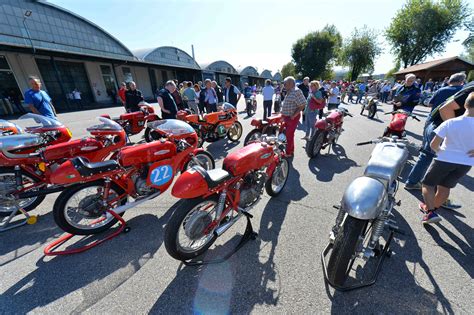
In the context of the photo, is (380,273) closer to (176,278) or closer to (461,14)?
(176,278)

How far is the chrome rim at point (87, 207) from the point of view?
2.34m

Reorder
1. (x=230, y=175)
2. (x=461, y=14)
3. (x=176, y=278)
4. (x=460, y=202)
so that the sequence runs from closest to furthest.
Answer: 1. (x=176, y=278)
2. (x=230, y=175)
3. (x=460, y=202)
4. (x=461, y=14)

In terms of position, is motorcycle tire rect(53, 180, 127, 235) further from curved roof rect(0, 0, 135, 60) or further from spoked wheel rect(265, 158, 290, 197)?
curved roof rect(0, 0, 135, 60)

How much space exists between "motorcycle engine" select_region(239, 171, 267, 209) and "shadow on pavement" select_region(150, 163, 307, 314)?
455mm

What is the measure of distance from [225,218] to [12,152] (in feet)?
10.3

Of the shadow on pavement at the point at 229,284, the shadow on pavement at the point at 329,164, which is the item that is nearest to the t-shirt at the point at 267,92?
the shadow on pavement at the point at 329,164

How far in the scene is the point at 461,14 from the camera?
103 feet

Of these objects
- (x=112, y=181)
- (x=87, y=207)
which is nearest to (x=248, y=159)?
(x=112, y=181)

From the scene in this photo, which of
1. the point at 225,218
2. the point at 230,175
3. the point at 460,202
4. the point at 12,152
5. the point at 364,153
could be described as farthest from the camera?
the point at 364,153

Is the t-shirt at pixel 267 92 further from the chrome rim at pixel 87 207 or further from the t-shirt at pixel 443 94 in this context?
the chrome rim at pixel 87 207

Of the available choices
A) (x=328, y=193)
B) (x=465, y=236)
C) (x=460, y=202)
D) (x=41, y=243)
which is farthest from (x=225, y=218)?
(x=460, y=202)

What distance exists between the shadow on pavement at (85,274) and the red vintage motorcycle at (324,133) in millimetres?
3886

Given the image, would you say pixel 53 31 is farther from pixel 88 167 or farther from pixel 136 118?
pixel 88 167

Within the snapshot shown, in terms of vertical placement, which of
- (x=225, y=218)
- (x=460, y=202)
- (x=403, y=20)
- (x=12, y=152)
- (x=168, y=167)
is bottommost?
(x=460, y=202)
